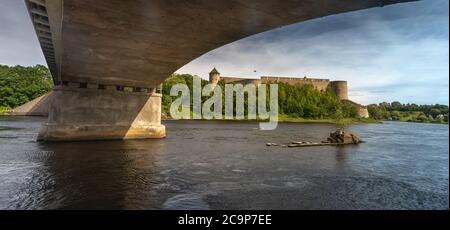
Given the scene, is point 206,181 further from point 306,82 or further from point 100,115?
point 306,82

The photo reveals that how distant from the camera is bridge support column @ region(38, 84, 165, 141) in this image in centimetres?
2681

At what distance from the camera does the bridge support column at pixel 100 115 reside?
26812 mm

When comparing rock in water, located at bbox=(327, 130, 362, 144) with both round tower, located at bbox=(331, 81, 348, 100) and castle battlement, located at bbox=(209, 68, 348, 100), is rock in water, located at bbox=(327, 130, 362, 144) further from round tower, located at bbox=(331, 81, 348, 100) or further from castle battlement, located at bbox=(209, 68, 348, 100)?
round tower, located at bbox=(331, 81, 348, 100)

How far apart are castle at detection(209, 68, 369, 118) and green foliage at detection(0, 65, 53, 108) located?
5989 centimetres

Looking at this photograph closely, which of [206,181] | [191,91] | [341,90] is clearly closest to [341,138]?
[206,181]

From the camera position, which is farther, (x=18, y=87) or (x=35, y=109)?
(x=18, y=87)

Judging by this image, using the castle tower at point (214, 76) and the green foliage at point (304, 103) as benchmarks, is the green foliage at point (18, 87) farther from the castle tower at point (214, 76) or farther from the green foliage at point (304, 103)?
the castle tower at point (214, 76)

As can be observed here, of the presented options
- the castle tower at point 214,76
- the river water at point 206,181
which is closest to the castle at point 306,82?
the castle tower at point 214,76

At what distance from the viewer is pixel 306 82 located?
14000 cm

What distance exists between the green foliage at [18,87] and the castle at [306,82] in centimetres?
5989

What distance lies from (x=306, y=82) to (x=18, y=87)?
11366cm

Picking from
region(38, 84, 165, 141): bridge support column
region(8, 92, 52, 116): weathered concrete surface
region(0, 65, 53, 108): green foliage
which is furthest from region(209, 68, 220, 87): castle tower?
region(38, 84, 165, 141): bridge support column
